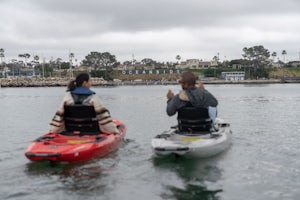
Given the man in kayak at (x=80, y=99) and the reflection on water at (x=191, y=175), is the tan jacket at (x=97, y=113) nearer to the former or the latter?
the man in kayak at (x=80, y=99)

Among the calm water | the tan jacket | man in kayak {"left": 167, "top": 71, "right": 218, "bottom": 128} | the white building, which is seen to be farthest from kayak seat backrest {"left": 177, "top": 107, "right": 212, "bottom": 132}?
the white building

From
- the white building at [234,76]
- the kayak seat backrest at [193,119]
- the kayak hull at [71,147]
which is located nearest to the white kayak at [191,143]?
the kayak seat backrest at [193,119]

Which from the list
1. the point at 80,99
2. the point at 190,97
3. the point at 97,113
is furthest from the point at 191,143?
the point at 80,99

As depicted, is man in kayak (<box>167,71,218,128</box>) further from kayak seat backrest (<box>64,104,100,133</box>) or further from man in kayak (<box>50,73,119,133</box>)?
kayak seat backrest (<box>64,104,100,133</box>)

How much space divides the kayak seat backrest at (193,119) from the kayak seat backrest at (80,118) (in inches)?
123

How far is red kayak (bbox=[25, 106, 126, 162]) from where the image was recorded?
13.2 meters

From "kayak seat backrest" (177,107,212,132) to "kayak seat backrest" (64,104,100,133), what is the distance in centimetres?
312

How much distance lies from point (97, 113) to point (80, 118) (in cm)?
64

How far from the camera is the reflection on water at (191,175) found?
35.8ft

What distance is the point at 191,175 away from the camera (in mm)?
12891

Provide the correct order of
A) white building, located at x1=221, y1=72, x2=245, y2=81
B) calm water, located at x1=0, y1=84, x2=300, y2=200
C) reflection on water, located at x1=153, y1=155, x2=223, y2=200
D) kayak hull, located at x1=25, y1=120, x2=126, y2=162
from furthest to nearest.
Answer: white building, located at x1=221, y1=72, x2=245, y2=81 → kayak hull, located at x1=25, y1=120, x2=126, y2=162 → calm water, located at x1=0, y1=84, x2=300, y2=200 → reflection on water, located at x1=153, y1=155, x2=223, y2=200

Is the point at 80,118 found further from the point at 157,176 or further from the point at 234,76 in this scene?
the point at 234,76

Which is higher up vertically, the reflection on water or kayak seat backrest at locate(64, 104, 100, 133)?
kayak seat backrest at locate(64, 104, 100, 133)

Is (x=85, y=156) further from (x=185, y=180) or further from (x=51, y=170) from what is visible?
(x=185, y=180)
